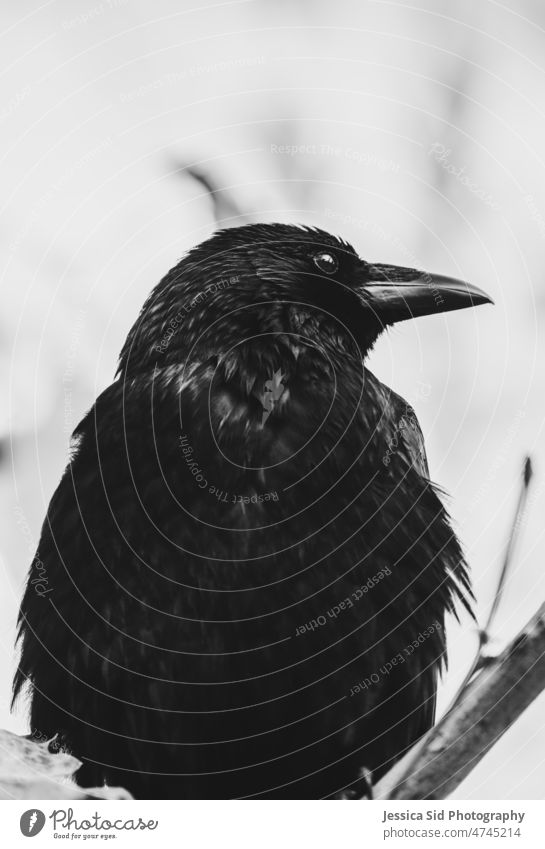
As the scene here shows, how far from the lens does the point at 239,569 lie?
6.57 feet

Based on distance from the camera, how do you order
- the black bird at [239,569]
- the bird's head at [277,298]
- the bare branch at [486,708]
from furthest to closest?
the bird's head at [277,298] → the black bird at [239,569] → the bare branch at [486,708]

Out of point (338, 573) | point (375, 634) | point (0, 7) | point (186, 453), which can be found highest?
point (0, 7)

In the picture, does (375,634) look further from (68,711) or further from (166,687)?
(68,711)

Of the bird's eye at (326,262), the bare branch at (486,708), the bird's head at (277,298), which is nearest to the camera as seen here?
the bare branch at (486,708)

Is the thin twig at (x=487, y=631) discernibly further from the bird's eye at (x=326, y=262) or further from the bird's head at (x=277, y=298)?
the bird's eye at (x=326, y=262)

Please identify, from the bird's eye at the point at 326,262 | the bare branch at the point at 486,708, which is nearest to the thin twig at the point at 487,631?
the bare branch at the point at 486,708

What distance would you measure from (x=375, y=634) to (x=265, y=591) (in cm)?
28

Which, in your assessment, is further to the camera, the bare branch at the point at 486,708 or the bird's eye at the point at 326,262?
the bird's eye at the point at 326,262

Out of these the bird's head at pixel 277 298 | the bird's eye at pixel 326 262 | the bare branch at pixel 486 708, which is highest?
the bird's eye at pixel 326 262

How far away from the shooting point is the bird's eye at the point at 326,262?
7.81ft

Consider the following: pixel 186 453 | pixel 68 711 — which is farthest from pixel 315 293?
pixel 68 711

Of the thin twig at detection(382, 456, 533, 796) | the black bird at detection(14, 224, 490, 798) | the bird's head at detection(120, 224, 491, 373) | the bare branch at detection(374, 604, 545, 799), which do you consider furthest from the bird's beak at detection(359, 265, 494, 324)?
the bare branch at detection(374, 604, 545, 799)

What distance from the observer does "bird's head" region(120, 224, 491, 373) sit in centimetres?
225

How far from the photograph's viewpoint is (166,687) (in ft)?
6.72
